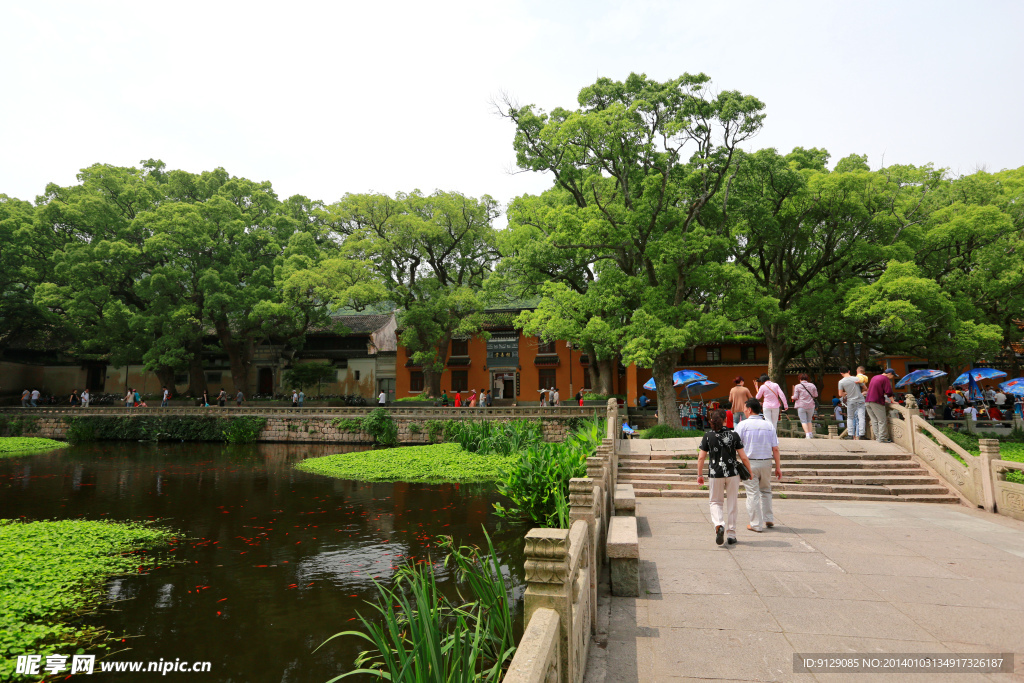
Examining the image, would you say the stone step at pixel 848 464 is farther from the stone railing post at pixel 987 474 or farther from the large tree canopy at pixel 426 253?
the large tree canopy at pixel 426 253

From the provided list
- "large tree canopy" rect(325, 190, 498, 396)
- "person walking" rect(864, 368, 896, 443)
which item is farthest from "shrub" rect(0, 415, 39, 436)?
"person walking" rect(864, 368, 896, 443)

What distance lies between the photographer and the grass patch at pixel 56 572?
18.8 feet

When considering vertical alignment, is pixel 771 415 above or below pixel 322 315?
below

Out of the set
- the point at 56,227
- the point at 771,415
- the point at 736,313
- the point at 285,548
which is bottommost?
the point at 285,548

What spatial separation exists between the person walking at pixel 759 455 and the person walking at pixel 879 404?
731cm

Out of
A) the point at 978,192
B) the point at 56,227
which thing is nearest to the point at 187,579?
the point at 978,192

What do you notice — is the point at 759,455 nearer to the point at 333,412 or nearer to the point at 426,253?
the point at 333,412

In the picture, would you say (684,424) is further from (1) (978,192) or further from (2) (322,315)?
(2) (322,315)

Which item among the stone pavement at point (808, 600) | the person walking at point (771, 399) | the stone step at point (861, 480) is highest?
the person walking at point (771, 399)

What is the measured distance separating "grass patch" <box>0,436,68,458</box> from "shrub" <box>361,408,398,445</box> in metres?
13.4

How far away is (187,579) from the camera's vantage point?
769cm

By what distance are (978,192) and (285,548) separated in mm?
28153

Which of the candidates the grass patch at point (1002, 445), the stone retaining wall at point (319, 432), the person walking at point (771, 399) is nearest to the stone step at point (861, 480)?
the person walking at point (771, 399)

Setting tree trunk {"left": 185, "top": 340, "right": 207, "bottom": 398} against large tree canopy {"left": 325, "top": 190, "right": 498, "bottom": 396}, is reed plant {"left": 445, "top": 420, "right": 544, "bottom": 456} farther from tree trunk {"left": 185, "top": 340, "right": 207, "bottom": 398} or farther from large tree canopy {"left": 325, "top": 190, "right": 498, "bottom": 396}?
tree trunk {"left": 185, "top": 340, "right": 207, "bottom": 398}
